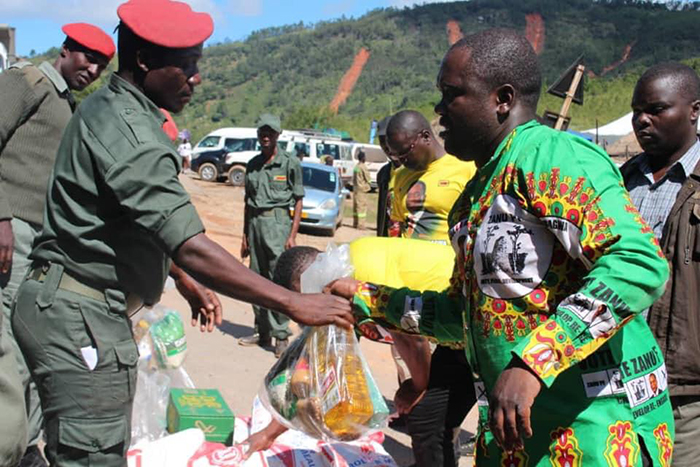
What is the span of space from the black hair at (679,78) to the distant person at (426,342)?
136cm

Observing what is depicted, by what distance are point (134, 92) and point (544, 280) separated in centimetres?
158

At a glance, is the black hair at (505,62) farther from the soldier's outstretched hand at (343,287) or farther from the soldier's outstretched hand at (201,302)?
the soldier's outstretched hand at (201,302)

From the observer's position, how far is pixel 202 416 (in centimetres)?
434

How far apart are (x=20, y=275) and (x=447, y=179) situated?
270 cm

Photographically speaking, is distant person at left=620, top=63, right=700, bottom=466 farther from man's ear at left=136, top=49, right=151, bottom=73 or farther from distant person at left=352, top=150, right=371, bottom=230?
distant person at left=352, top=150, right=371, bottom=230

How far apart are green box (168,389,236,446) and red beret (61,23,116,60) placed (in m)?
2.10

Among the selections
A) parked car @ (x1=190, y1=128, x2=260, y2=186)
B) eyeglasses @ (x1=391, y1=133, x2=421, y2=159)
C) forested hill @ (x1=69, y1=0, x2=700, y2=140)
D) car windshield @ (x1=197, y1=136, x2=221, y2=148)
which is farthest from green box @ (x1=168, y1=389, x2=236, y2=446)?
forested hill @ (x1=69, y1=0, x2=700, y2=140)

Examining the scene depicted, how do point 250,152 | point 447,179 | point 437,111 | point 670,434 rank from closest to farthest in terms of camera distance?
point 670,434
point 437,111
point 447,179
point 250,152

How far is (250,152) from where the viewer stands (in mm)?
27062

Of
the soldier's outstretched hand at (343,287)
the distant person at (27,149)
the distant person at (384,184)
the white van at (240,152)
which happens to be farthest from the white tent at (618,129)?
the soldier's outstretched hand at (343,287)

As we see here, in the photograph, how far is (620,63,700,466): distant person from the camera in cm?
284

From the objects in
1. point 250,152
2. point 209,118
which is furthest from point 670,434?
point 209,118

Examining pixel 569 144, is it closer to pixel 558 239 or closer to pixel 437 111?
pixel 558 239

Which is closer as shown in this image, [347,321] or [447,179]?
[347,321]
